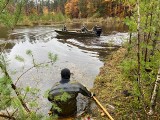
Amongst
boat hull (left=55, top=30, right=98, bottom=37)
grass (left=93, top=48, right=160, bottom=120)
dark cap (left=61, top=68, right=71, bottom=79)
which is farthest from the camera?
boat hull (left=55, top=30, right=98, bottom=37)

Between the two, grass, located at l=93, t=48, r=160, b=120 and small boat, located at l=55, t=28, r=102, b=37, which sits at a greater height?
small boat, located at l=55, t=28, r=102, b=37

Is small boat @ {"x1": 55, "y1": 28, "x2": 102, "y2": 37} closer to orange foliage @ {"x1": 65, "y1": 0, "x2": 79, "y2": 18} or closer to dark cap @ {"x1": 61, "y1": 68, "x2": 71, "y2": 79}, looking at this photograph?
dark cap @ {"x1": 61, "y1": 68, "x2": 71, "y2": 79}

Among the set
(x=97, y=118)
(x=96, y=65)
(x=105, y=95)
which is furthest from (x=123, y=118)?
(x=96, y=65)

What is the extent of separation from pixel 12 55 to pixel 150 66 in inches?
551

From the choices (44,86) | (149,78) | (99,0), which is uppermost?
(99,0)

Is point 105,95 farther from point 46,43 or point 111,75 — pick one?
point 46,43

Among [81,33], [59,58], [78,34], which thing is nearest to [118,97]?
[59,58]

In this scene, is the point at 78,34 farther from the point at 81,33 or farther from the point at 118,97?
the point at 118,97

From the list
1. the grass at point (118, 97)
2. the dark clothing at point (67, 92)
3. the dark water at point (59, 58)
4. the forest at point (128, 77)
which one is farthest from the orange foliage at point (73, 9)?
the dark clothing at point (67, 92)

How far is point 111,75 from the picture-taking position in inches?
477

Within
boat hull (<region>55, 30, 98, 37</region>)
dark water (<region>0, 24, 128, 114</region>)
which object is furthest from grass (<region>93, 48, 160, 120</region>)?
boat hull (<region>55, 30, 98, 37</region>)

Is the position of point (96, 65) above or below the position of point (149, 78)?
below

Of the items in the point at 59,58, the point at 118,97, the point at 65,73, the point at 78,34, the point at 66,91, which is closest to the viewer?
the point at 66,91

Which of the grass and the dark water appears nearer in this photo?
the grass
